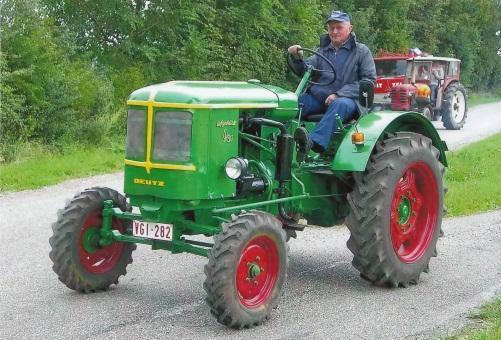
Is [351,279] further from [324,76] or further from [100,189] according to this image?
[100,189]

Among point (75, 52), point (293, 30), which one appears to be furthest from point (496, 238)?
point (293, 30)

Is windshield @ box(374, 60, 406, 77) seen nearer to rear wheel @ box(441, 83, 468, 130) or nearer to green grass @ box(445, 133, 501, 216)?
rear wheel @ box(441, 83, 468, 130)

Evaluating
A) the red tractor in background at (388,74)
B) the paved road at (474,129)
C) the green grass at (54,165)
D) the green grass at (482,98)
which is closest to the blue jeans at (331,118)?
the green grass at (54,165)

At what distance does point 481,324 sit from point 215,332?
1.78 m

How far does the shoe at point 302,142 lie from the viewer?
6.43 m

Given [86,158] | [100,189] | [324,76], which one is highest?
[324,76]

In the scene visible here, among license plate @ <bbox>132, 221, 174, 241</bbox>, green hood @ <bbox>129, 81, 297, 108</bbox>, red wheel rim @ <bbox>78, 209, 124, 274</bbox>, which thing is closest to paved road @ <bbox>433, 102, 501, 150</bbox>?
green hood @ <bbox>129, 81, 297, 108</bbox>

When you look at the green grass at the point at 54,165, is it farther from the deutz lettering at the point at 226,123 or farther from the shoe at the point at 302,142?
the deutz lettering at the point at 226,123

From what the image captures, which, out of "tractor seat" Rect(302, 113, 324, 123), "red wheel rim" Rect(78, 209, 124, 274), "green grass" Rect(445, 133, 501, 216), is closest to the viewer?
"red wheel rim" Rect(78, 209, 124, 274)

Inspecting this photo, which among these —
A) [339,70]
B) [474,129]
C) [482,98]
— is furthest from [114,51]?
[482,98]

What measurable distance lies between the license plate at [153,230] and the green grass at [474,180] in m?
4.94

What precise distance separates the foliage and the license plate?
25.6 ft

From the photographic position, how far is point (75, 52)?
54.4 feet

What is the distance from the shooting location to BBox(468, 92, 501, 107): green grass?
123 feet
